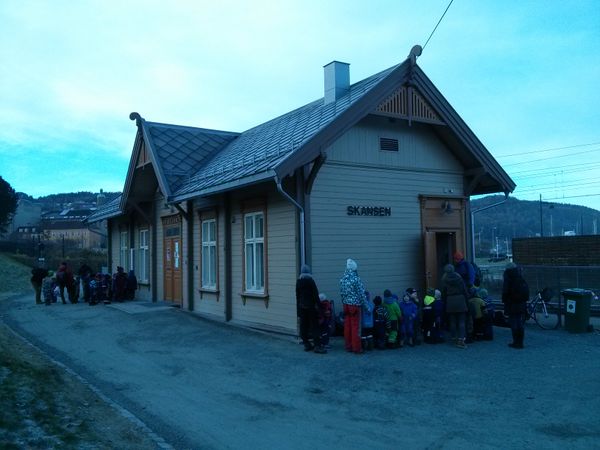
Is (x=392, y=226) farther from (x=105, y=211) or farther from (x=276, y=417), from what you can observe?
(x=105, y=211)

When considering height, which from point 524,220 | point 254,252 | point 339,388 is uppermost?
point 524,220

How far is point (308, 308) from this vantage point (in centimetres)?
1029

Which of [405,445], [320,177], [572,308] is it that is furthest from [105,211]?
[405,445]

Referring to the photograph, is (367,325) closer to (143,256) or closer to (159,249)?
(159,249)

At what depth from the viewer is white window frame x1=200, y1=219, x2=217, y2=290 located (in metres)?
15.0

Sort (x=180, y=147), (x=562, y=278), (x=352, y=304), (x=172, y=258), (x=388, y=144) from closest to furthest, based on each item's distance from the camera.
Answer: (x=352, y=304) < (x=388, y=144) < (x=562, y=278) < (x=180, y=147) < (x=172, y=258)

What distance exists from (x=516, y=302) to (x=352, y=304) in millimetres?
3316

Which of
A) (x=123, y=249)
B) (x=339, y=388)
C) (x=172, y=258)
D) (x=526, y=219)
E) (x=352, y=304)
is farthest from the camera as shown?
(x=526, y=219)

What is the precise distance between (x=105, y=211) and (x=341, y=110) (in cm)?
1458

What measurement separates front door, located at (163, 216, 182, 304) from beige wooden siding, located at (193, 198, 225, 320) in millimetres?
1393

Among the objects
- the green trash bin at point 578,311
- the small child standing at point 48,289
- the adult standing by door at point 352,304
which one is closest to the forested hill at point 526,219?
the small child standing at point 48,289

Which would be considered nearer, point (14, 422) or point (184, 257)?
point (14, 422)

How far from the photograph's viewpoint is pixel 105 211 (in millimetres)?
23203

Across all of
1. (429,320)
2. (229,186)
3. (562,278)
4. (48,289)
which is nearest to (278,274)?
(229,186)
